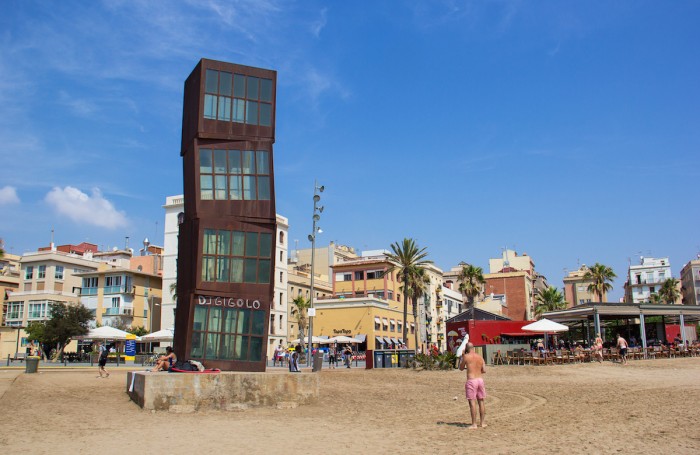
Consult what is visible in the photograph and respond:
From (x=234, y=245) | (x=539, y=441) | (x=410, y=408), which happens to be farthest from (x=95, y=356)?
(x=539, y=441)

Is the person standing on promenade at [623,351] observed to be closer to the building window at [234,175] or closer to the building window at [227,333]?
the building window at [227,333]

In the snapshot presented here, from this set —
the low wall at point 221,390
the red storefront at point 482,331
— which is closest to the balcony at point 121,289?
the red storefront at point 482,331

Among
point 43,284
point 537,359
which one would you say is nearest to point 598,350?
point 537,359

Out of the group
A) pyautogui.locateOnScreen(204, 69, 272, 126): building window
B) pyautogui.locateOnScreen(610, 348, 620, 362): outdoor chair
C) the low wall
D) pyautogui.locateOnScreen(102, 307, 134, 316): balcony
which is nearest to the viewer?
the low wall

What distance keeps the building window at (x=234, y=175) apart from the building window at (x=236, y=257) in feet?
3.97

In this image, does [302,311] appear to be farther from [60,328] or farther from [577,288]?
[577,288]

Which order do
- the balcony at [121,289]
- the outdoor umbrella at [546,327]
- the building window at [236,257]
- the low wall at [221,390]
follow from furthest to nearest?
1. the balcony at [121,289]
2. the outdoor umbrella at [546,327]
3. the building window at [236,257]
4. the low wall at [221,390]

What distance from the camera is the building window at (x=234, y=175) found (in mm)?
19438

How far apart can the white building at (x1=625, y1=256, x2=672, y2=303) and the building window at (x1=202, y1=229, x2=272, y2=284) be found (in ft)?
354

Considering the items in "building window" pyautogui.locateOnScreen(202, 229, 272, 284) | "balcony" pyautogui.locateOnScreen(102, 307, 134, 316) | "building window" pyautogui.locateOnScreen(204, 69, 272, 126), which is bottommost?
"building window" pyautogui.locateOnScreen(202, 229, 272, 284)

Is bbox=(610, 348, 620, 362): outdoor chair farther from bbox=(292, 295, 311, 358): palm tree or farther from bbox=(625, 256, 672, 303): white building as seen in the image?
bbox=(625, 256, 672, 303): white building

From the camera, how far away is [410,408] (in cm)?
1652

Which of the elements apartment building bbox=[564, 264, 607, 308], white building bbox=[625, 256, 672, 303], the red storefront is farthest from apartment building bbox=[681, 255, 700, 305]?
the red storefront

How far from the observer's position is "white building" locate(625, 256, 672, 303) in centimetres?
11306
